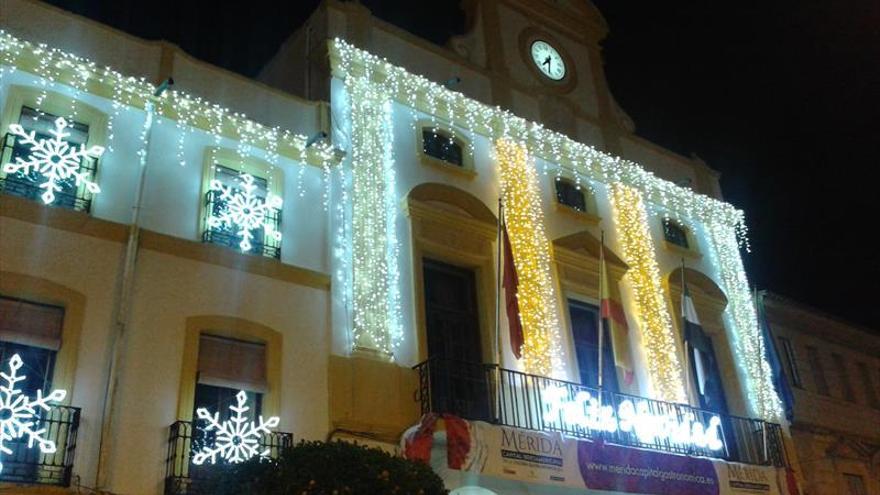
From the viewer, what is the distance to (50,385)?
1031 centimetres

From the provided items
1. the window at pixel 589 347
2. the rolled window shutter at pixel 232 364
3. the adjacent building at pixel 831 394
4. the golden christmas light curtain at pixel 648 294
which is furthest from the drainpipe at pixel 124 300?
the adjacent building at pixel 831 394

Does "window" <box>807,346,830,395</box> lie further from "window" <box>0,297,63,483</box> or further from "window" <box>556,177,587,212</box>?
"window" <box>0,297,63,483</box>

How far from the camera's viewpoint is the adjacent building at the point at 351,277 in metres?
10.8

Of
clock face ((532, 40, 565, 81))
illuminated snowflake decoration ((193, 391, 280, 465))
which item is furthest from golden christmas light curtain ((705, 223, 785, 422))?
illuminated snowflake decoration ((193, 391, 280, 465))

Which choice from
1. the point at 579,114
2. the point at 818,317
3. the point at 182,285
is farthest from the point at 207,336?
the point at 818,317

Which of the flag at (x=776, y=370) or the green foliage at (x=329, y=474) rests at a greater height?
the flag at (x=776, y=370)

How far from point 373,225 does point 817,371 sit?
1413cm

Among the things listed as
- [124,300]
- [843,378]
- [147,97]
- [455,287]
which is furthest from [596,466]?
[843,378]

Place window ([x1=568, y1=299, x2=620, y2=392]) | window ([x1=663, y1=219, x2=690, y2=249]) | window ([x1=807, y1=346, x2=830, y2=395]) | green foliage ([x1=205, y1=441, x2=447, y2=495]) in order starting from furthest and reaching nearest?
window ([x1=807, y1=346, x2=830, y2=395]), window ([x1=663, y1=219, x2=690, y2=249]), window ([x1=568, y1=299, x2=620, y2=392]), green foliage ([x1=205, y1=441, x2=447, y2=495])

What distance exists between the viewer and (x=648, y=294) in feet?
59.2

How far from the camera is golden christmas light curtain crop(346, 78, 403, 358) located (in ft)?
43.6

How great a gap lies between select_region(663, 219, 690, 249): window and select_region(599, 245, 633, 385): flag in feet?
14.3

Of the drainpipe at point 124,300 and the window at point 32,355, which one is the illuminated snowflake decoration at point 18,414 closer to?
the window at point 32,355

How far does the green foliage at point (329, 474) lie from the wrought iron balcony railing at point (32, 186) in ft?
14.5
